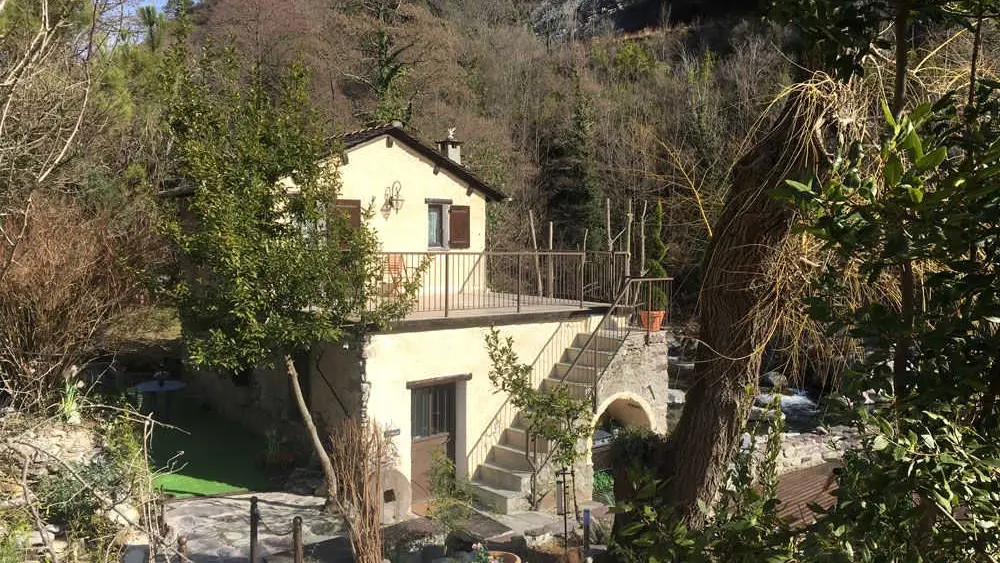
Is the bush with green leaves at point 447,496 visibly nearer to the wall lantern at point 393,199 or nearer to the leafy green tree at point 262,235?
the leafy green tree at point 262,235

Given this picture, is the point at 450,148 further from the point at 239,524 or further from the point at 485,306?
the point at 239,524

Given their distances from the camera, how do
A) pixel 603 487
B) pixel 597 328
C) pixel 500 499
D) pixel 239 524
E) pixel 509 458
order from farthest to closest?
pixel 603 487, pixel 597 328, pixel 509 458, pixel 500 499, pixel 239 524

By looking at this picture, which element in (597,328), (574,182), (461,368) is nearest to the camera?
(461,368)

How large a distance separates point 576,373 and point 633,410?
160 centimetres

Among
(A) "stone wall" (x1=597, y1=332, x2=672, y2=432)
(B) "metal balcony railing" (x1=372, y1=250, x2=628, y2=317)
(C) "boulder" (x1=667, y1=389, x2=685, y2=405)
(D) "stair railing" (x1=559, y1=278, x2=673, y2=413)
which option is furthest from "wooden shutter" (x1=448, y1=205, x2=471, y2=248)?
(C) "boulder" (x1=667, y1=389, x2=685, y2=405)

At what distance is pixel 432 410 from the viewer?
41.3ft

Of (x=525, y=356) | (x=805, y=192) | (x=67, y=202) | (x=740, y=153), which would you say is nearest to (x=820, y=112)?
(x=740, y=153)

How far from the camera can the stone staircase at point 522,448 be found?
12156mm

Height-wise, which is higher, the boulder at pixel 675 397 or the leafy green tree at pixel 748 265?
the leafy green tree at pixel 748 265

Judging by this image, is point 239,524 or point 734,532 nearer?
point 734,532

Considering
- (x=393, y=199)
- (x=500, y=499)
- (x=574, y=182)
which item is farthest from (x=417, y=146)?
(x=574, y=182)

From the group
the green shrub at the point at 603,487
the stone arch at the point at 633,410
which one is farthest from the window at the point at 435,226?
the green shrub at the point at 603,487

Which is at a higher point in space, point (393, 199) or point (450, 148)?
point (450, 148)

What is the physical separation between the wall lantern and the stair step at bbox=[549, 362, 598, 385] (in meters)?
4.40
